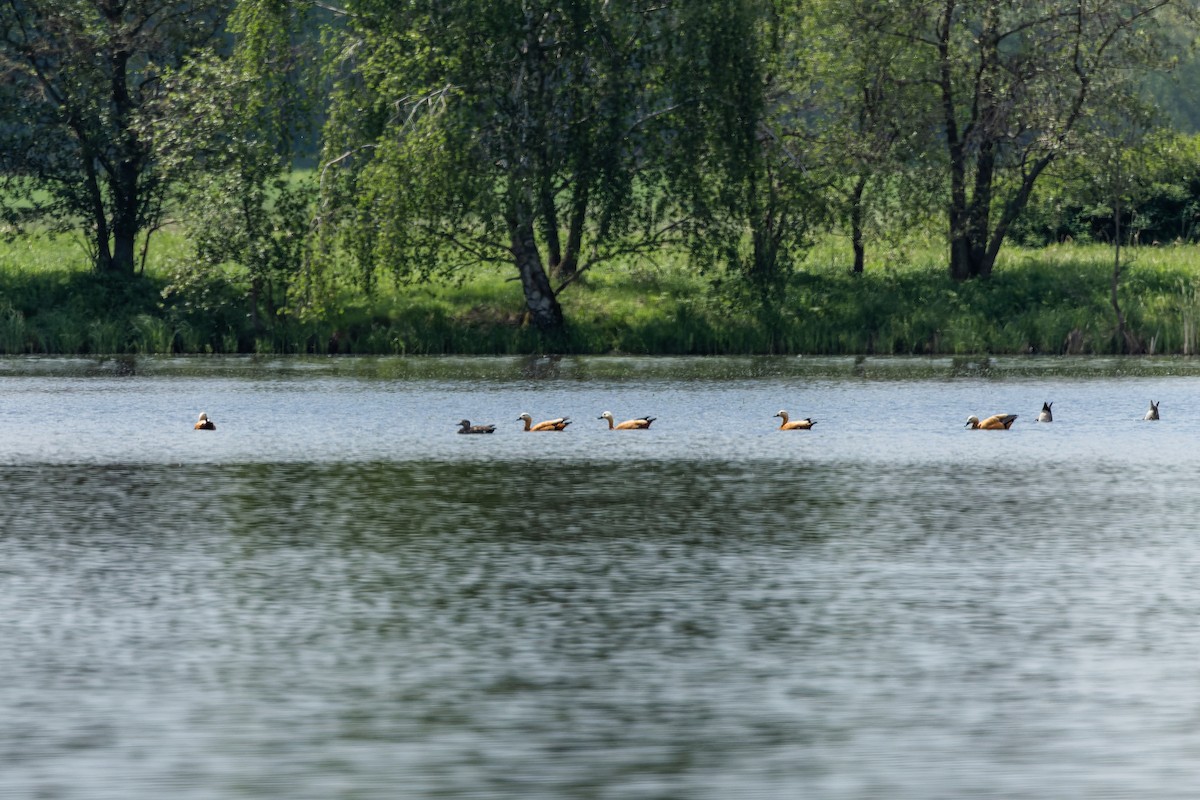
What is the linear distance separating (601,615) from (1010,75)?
165 ft

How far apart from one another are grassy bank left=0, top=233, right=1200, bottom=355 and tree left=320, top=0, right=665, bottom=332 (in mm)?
3603

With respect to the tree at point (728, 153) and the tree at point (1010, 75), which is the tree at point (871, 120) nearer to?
the tree at point (1010, 75)

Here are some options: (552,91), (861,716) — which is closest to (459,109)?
(552,91)

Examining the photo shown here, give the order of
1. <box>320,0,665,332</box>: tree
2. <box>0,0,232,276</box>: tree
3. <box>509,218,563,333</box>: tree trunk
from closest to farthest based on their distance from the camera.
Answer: <box>320,0,665,332</box>: tree, <box>509,218,563,333</box>: tree trunk, <box>0,0,232,276</box>: tree

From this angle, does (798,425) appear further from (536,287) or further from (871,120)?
(871,120)

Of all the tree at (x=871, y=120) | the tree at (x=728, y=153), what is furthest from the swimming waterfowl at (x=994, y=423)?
the tree at (x=871, y=120)

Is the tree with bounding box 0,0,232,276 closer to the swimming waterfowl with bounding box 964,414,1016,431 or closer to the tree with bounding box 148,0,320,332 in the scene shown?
the tree with bounding box 148,0,320,332

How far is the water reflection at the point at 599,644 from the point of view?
12492 mm

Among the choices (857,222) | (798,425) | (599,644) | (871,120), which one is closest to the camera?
(599,644)

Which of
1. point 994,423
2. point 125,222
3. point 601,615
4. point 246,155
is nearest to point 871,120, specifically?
point 246,155

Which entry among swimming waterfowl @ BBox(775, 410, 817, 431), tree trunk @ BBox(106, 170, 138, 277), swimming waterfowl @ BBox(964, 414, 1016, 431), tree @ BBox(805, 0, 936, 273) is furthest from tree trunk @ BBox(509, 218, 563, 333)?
swimming waterfowl @ BBox(964, 414, 1016, 431)

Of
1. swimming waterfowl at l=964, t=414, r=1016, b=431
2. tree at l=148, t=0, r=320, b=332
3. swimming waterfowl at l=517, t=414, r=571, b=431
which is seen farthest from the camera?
tree at l=148, t=0, r=320, b=332

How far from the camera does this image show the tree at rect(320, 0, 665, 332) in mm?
57094

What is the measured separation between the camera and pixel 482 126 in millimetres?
57344
